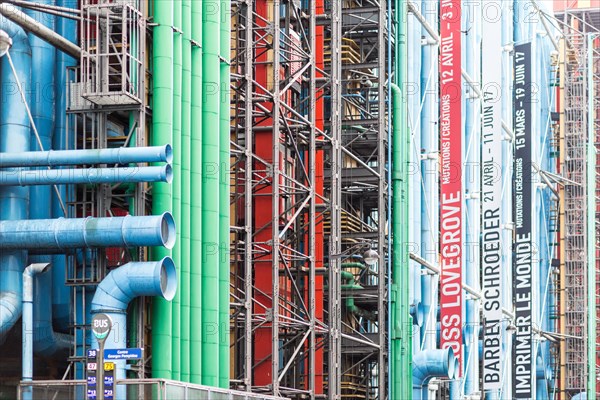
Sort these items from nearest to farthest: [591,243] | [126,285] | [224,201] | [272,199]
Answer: [126,285] → [224,201] → [272,199] → [591,243]

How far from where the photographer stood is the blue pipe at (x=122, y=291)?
33938 millimetres

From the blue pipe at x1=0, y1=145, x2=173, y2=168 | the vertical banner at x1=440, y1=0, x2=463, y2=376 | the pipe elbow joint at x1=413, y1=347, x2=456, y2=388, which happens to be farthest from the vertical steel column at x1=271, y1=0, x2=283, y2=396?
the vertical banner at x1=440, y1=0, x2=463, y2=376

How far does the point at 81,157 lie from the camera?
34344mm

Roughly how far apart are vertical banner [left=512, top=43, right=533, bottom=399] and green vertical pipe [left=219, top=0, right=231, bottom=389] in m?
39.0

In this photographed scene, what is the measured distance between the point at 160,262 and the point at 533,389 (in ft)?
155

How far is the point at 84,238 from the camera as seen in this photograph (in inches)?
1332

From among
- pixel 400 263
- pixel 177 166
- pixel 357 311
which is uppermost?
pixel 177 166

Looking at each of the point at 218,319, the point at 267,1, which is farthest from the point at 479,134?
the point at 218,319

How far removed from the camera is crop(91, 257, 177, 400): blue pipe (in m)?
33.9

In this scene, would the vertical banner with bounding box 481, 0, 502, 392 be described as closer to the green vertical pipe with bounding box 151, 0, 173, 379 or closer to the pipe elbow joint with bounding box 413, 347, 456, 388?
the pipe elbow joint with bounding box 413, 347, 456, 388

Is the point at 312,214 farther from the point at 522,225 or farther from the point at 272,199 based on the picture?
the point at 522,225

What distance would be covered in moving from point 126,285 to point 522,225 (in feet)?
154

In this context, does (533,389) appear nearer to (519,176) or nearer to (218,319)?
(519,176)

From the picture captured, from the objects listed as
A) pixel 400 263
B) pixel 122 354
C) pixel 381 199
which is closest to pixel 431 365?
pixel 400 263
